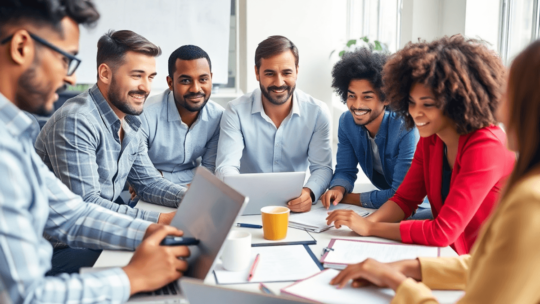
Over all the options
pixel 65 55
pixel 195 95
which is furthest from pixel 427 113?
pixel 195 95

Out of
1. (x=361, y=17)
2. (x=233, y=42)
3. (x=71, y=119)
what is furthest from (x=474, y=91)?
(x=361, y=17)

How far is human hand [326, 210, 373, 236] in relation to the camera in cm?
150

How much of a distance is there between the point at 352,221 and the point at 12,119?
38.6 inches

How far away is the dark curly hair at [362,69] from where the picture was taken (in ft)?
7.36

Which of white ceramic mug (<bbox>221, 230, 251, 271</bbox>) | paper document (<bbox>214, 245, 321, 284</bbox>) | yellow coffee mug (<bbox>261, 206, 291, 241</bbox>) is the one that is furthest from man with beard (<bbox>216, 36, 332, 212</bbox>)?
white ceramic mug (<bbox>221, 230, 251, 271</bbox>)

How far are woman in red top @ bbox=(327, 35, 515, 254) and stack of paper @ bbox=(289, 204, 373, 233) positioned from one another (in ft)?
0.16

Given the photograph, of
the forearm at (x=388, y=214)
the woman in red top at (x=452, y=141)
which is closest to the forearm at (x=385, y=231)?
the woman in red top at (x=452, y=141)

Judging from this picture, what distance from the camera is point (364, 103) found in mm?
2223

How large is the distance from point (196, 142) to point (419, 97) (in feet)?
4.37

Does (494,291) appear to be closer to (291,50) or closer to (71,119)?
(71,119)

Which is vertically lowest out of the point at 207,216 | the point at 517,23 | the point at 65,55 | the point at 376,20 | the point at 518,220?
the point at 207,216

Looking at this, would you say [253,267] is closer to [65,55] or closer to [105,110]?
[65,55]

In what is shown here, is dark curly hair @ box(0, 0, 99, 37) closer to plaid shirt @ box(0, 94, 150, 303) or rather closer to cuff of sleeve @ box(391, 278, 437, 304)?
plaid shirt @ box(0, 94, 150, 303)

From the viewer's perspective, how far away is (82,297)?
0.97 m
